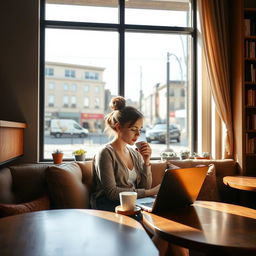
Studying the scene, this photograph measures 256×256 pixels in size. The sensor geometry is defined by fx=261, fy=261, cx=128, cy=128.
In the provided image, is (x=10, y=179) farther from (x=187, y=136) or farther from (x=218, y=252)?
(x=187, y=136)

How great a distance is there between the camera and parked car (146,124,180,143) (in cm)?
342

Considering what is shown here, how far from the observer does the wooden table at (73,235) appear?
868mm

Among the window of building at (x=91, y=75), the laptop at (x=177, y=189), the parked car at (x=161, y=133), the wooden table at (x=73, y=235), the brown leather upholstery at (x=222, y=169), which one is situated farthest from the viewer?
the parked car at (x=161, y=133)

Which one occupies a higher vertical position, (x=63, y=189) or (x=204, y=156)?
(x=204, y=156)

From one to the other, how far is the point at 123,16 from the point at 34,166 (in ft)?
6.96

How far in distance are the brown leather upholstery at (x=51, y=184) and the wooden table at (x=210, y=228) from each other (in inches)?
32.2

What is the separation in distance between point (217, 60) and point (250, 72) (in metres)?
0.40

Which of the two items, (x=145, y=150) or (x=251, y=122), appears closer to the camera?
(x=145, y=150)

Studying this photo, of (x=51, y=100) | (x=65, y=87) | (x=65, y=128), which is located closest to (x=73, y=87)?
(x=65, y=87)

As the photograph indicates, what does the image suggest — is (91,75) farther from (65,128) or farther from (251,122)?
(251,122)

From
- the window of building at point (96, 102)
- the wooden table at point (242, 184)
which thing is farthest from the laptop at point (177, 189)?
the window of building at point (96, 102)

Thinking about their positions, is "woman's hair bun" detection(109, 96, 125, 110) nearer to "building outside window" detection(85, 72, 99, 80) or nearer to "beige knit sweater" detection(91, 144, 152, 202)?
"beige knit sweater" detection(91, 144, 152, 202)

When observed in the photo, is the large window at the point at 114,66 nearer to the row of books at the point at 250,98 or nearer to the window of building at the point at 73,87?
the window of building at the point at 73,87

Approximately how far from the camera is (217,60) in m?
3.13
